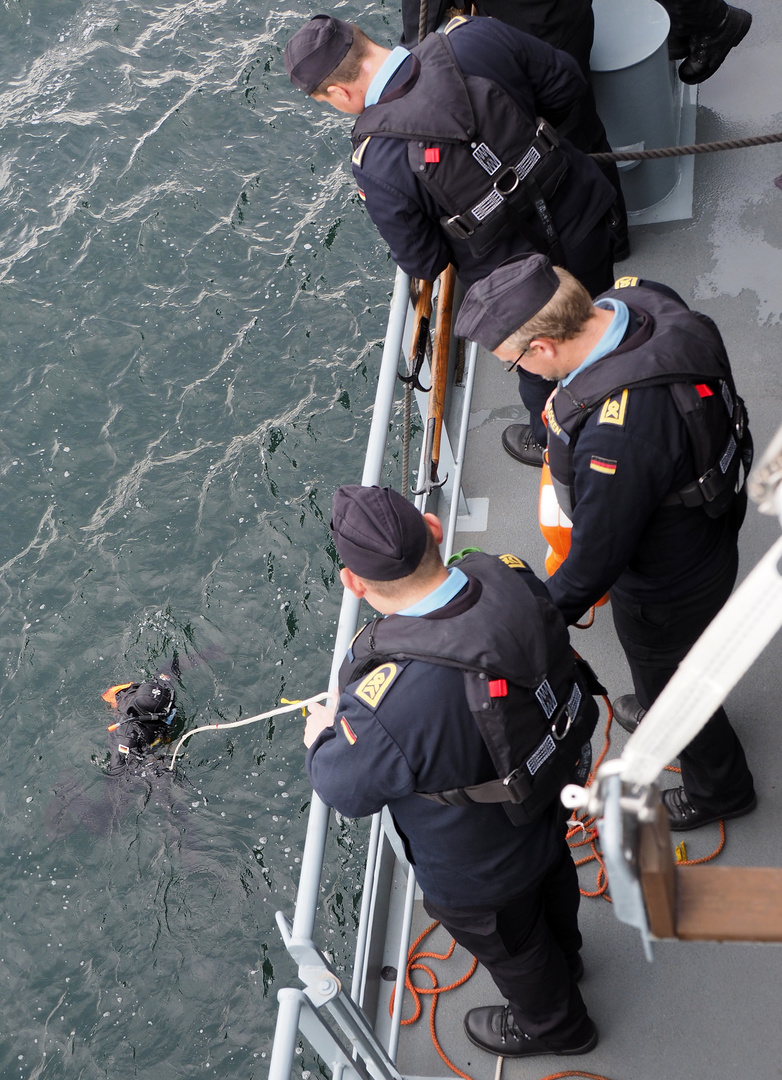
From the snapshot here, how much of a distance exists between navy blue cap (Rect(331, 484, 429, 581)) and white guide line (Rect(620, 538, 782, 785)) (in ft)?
→ 3.63

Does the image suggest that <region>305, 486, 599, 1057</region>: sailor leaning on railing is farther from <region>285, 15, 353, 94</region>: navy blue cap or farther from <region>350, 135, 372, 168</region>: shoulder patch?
<region>285, 15, 353, 94</region>: navy blue cap

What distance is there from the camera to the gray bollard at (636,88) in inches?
187

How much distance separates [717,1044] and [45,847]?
3880mm

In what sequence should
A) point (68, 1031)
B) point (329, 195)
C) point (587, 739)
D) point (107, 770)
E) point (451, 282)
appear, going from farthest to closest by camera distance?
1. point (329, 195)
2. point (107, 770)
3. point (68, 1031)
4. point (451, 282)
5. point (587, 739)

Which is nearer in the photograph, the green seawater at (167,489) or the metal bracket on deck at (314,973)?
the metal bracket on deck at (314,973)

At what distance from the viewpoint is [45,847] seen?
550cm

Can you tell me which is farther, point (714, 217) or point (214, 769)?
point (214, 769)

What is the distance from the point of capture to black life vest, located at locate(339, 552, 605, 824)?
2004 millimetres

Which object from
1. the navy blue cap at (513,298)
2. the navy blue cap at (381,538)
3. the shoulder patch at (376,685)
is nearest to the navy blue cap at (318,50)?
the navy blue cap at (513,298)

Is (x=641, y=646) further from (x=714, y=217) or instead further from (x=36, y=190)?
(x=36, y=190)

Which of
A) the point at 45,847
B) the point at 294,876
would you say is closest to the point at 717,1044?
the point at 294,876

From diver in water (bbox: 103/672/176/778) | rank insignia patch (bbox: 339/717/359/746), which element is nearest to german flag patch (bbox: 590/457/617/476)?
rank insignia patch (bbox: 339/717/359/746)

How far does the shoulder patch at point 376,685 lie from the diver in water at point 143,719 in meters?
3.23

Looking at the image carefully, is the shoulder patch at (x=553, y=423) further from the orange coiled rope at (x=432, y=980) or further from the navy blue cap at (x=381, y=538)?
the orange coiled rope at (x=432, y=980)
